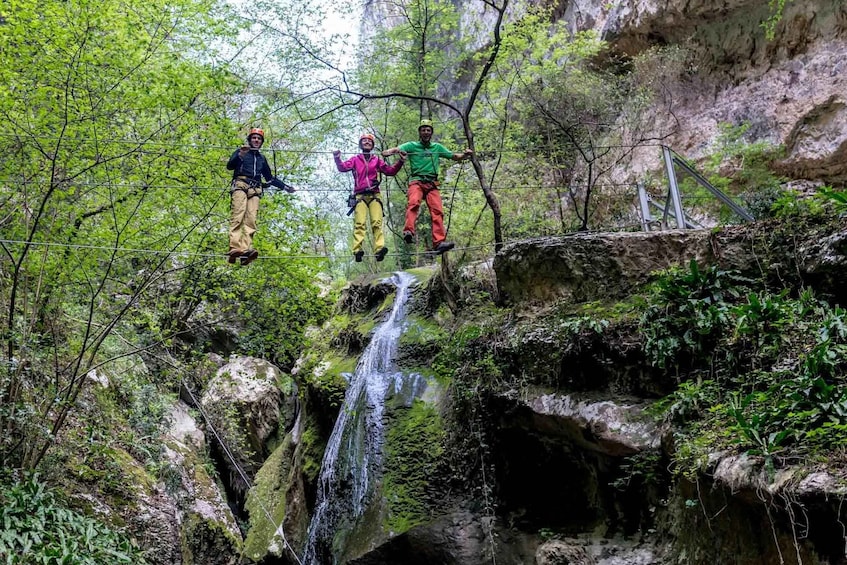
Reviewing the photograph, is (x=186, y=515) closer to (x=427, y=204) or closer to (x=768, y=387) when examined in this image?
(x=427, y=204)

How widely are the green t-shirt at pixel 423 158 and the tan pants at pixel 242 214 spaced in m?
2.07

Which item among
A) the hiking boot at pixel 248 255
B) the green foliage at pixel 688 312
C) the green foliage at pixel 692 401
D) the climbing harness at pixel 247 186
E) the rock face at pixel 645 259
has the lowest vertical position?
the green foliage at pixel 692 401

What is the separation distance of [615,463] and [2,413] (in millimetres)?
7288

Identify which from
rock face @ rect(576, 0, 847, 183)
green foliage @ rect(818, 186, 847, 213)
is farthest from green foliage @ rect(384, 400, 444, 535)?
rock face @ rect(576, 0, 847, 183)

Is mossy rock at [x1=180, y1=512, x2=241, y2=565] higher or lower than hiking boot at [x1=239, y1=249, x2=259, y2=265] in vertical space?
lower

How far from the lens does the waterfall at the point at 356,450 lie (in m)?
8.70

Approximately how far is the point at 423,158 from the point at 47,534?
6485 millimetres

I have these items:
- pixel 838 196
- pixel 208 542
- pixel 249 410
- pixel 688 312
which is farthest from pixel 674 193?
pixel 249 410

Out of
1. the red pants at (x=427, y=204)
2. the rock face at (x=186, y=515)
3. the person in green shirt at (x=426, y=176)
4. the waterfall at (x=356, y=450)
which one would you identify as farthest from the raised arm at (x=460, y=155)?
the rock face at (x=186, y=515)

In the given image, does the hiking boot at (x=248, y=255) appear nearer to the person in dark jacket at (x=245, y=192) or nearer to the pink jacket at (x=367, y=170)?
the person in dark jacket at (x=245, y=192)

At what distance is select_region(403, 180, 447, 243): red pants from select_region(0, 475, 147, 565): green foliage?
5533mm

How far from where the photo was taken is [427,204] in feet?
25.8

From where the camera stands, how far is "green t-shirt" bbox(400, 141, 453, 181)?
7.98 m

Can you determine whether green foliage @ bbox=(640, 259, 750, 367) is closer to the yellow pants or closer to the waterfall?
the yellow pants
